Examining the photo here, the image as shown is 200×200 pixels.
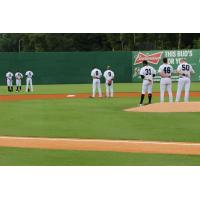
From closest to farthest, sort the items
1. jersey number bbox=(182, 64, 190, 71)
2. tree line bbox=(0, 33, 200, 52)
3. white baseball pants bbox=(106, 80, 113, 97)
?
jersey number bbox=(182, 64, 190, 71)
white baseball pants bbox=(106, 80, 113, 97)
tree line bbox=(0, 33, 200, 52)

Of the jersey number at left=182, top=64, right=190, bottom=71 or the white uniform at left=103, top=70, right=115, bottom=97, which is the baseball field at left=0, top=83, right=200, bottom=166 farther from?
the white uniform at left=103, top=70, right=115, bottom=97

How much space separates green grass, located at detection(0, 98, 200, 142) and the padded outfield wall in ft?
95.9

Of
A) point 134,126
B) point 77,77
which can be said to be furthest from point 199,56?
point 134,126

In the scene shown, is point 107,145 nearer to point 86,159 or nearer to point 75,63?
point 86,159

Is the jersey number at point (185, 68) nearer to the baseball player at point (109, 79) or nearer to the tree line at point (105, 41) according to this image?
the baseball player at point (109, 79)

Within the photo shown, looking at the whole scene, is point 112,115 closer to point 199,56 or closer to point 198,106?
point 198,106

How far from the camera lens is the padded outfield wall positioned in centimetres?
4881

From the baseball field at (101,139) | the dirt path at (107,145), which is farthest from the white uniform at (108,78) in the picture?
the dirt path at (107,145)

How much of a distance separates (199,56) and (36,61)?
14634 mm

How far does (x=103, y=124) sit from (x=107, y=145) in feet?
13.0

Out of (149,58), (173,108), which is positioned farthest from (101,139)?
(149,58)

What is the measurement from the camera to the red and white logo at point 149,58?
162 feet

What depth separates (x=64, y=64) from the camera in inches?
1941

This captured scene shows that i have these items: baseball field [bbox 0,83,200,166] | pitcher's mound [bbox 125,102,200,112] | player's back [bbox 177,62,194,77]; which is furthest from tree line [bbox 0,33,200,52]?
baseball field [bbox 0,83,200,166]
